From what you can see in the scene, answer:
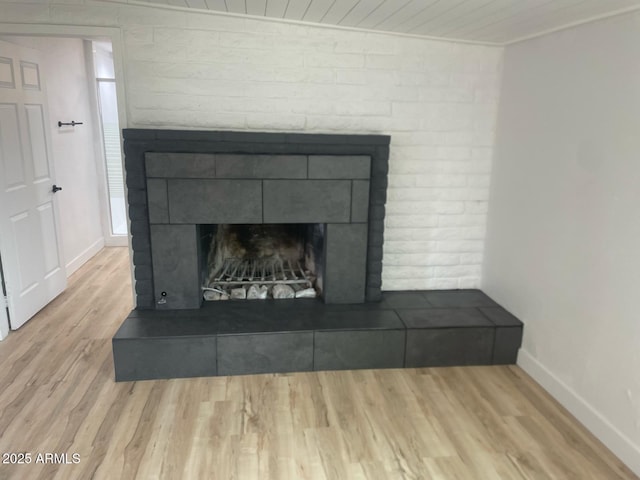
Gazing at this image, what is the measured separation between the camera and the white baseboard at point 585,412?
2.02 meters

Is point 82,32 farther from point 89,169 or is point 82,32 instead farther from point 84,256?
point 84,256

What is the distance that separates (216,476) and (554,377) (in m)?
1.82

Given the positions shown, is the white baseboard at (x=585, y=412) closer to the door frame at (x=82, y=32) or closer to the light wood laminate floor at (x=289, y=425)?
the light wood laminate floor at (x=289, y=425)

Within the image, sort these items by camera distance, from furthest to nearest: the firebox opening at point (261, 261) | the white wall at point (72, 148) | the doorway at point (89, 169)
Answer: the doorway at point (89, 169), the white wall at point (72, 148), the firebox opening at point (261, 261)

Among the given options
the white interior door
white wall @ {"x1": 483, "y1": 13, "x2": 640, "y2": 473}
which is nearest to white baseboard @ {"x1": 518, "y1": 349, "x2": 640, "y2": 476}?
white wall @ {"x1": 483, "y1": 13, "x2": 640, "y2": 473}

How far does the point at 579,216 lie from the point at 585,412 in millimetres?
964

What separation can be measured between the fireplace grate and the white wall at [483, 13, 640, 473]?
1420 mm

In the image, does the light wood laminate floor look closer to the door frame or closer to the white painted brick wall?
the white painted brick wall

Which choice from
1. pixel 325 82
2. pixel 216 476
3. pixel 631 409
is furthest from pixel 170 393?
pixel 631 409

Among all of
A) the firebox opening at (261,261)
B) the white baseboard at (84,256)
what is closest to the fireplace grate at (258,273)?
the firebox opening at (261,261)

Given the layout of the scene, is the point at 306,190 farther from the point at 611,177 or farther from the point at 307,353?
the point at 611,177

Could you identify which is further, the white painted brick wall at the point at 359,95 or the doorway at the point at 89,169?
the doorway at the point at 89,169

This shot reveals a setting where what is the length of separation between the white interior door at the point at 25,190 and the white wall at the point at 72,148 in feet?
1.27

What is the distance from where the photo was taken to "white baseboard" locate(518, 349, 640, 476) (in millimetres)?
2018
